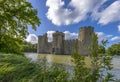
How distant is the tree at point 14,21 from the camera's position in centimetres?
388

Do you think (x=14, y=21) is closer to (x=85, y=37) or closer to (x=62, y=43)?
(x=85, y=37)

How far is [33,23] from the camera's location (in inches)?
163

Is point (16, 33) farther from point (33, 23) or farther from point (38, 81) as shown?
point (38, 81)

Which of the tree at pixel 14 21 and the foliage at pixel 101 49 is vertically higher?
the tree at pixel 14 21

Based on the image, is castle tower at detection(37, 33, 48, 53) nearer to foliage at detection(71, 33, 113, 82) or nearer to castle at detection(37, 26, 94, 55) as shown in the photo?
castle at detection(37, 26, 94, 55)

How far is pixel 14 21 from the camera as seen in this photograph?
402 cm

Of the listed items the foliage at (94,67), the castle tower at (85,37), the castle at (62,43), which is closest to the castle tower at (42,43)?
the castle at (62,43)

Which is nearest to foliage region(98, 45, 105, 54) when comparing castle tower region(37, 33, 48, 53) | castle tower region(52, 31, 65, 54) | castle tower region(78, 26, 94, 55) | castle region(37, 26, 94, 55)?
castle tower region(78, 26, 94, 55)

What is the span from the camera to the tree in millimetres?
3877

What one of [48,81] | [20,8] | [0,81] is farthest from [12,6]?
[0,81]

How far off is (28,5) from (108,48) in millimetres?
2013

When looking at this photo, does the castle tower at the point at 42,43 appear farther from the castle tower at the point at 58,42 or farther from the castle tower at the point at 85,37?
the castle tower at the point at 85,37

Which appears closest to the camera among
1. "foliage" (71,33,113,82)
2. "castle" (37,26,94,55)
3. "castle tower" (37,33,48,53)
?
"foliage" (71,33,113,82)

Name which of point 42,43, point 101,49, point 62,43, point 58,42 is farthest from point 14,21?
point 42,43
